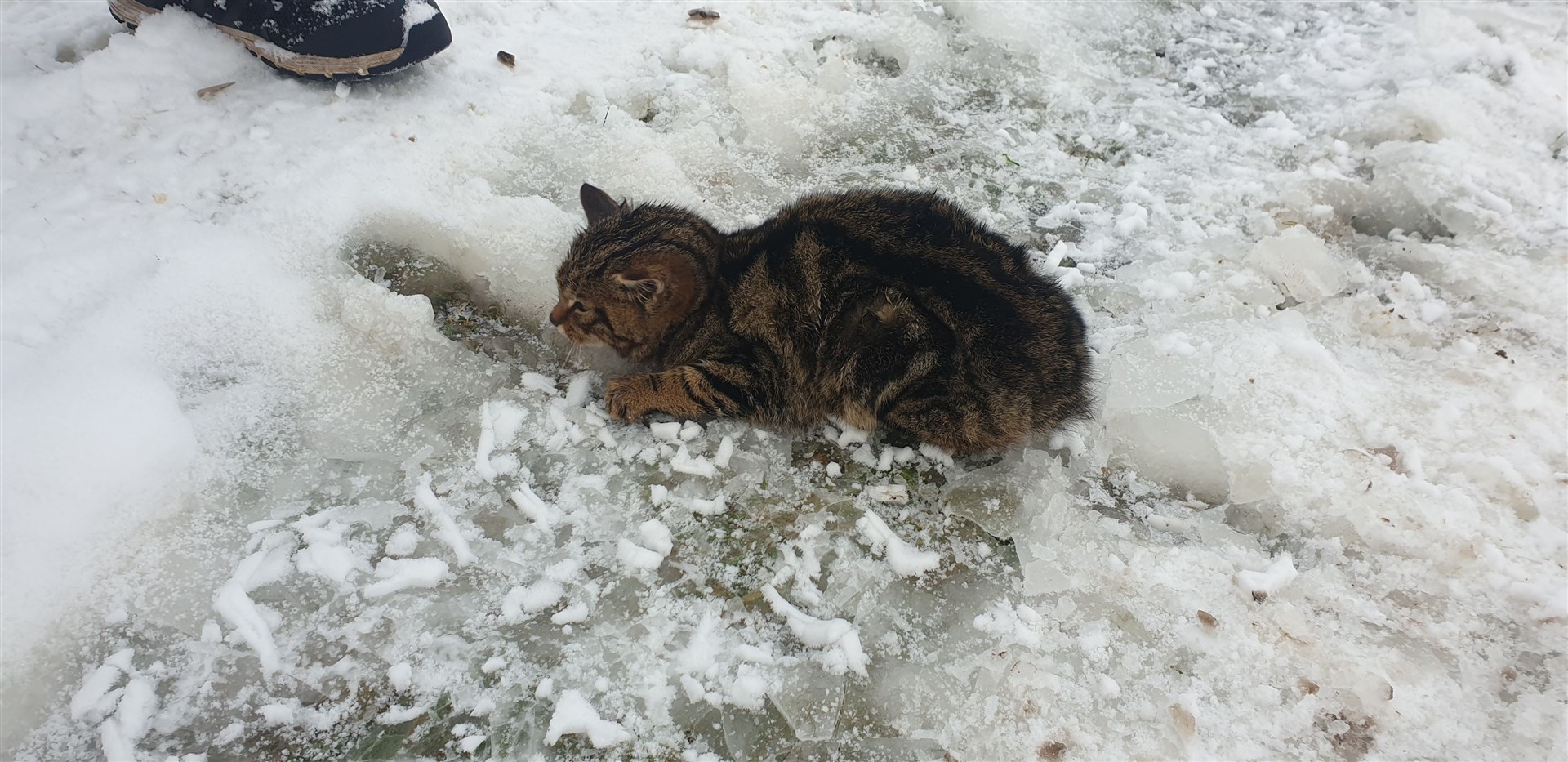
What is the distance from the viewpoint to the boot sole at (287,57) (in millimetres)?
3711

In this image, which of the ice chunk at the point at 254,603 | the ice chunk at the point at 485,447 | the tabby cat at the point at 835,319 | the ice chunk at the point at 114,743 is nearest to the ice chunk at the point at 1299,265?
the tabby cat at the point at 835,319

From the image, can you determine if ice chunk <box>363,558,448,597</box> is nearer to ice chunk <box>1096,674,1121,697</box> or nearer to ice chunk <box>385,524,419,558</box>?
ice chunk <box>385,524,419,558</box>

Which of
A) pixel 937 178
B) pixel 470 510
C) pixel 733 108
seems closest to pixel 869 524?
pixel 470 510

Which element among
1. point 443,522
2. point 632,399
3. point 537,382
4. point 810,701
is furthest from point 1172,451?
point 443,522

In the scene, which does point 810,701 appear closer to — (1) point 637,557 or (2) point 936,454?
(1) point 637,557

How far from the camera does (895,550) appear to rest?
2553mm

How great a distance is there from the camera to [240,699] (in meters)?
2.08

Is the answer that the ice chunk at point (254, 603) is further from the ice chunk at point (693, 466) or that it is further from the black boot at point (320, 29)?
the black boot at point (320, 29)

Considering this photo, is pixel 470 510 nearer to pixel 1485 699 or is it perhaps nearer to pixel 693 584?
pixel 693 584

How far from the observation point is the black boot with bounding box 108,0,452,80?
3627mm

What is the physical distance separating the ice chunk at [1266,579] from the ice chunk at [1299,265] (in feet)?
5.10

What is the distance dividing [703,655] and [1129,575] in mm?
1391

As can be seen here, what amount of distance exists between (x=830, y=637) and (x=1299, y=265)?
9.38 feet

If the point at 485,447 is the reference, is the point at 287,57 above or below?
above
